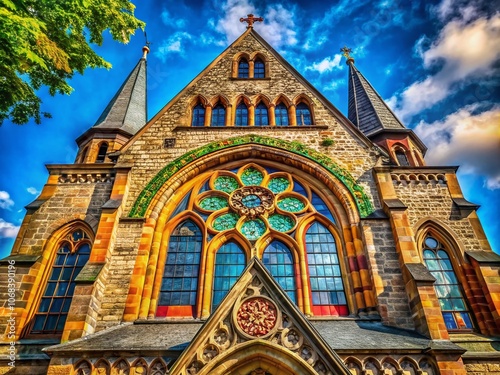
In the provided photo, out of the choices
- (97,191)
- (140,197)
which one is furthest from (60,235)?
(140,197)

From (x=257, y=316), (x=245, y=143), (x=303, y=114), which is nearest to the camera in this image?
(x=257, y=316)

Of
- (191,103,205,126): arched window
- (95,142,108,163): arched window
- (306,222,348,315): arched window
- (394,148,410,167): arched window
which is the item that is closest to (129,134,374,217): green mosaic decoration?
(306,222,348,315): arched window


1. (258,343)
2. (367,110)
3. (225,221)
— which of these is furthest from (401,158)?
(258,343)

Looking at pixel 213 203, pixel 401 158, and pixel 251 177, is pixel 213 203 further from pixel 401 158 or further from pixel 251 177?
pixel 401 158

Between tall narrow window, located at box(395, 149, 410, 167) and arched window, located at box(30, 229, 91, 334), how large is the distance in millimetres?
12834

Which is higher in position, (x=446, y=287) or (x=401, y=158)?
(x=401, y=158)

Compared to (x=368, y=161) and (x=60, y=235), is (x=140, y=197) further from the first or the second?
(x=368, y=161)

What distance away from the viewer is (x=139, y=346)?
8.05 meters

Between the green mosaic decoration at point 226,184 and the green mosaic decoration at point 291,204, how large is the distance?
5.75ft

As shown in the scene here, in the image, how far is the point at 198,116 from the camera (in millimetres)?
15211

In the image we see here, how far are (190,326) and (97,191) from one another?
5.90 m

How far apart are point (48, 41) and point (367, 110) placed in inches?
567

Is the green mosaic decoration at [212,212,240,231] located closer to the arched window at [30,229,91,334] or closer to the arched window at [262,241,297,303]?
the arched window at [262,241,297,303]

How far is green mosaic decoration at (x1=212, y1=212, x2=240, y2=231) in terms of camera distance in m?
12.1
